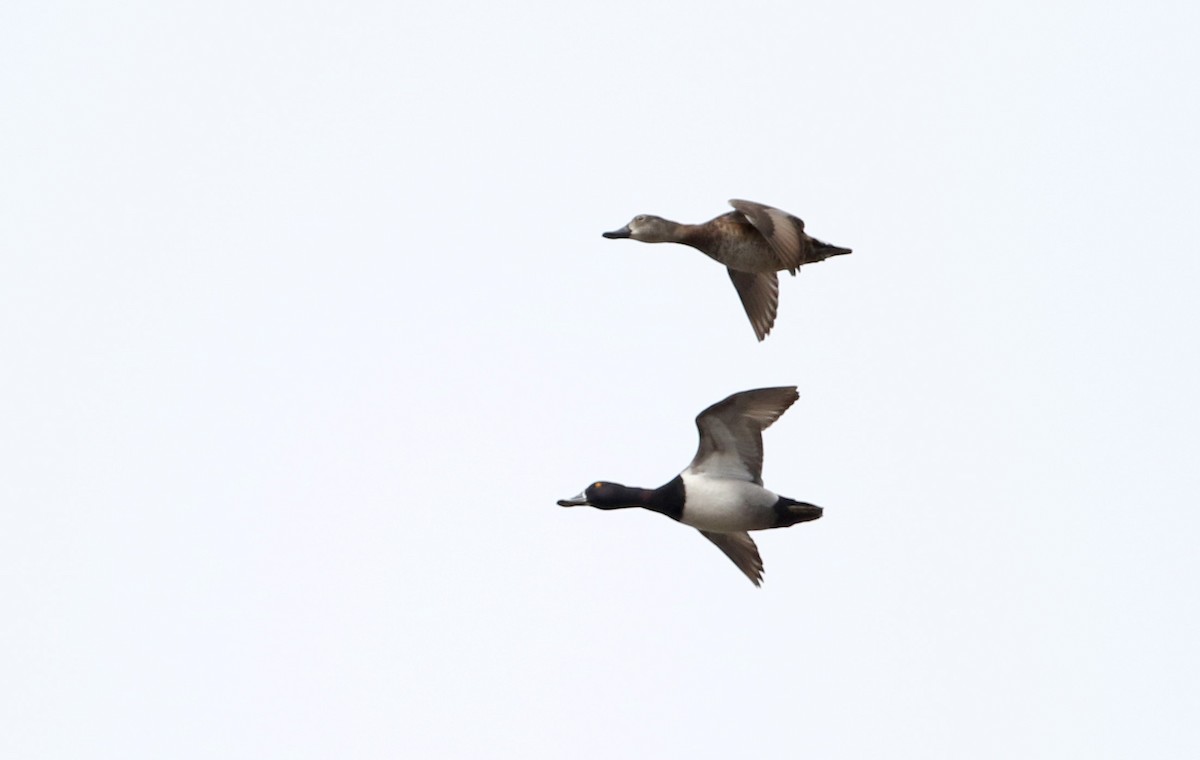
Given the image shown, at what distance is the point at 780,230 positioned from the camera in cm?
1889

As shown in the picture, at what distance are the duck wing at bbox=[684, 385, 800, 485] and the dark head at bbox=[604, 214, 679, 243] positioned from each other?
201cm

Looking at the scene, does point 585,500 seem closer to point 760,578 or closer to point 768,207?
point 760,578

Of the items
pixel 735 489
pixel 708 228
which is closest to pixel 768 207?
pixel 708 228

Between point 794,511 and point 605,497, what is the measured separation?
64.4 inches

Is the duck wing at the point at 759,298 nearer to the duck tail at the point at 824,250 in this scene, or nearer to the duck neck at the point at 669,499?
the duck tail at the point at 824,250

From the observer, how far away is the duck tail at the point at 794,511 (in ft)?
60.5

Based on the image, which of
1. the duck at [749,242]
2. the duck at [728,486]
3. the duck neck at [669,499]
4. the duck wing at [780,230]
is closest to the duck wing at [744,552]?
the duck at [728,486]

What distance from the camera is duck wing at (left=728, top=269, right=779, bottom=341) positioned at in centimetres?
2036

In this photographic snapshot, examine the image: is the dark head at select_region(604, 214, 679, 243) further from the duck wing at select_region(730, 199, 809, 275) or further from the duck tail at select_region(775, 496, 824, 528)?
the duck tail at select_region(775, 496, 824, 528)

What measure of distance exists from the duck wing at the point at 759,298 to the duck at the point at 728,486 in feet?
6.05

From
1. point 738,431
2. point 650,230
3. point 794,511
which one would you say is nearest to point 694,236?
point 650,230

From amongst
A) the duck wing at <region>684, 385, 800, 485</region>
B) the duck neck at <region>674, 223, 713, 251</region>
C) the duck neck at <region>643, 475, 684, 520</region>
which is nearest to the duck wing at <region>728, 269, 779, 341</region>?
the duck neck at <region>674, 223, 713, 251</region>

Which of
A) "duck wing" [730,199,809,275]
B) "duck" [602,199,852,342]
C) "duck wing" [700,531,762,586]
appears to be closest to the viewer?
"duck wing" [730,199,809,275]

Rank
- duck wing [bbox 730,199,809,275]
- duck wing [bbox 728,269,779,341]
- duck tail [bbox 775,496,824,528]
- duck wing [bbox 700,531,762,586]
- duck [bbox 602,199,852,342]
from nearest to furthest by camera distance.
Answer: duck tail [bbox 775,496,824,528]
duck wing [bbox 730,199,809,275]
duck [bbox 602,199,852,342]
duck wing [bbox 700,531,762,586]
duck wing [bbox 728,269,779,341]
